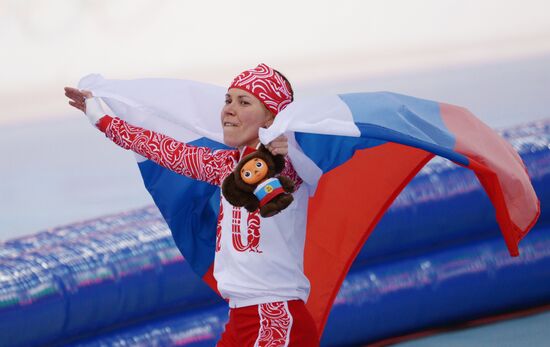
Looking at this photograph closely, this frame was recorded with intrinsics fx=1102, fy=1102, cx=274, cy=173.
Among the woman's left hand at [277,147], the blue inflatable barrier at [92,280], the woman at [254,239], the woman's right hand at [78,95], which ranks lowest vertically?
the blue inflatable barrier at [92,280]

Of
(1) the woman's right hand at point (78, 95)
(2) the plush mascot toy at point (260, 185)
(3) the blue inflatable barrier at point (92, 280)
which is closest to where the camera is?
(2) the plush mascot toy at point (260, 185)

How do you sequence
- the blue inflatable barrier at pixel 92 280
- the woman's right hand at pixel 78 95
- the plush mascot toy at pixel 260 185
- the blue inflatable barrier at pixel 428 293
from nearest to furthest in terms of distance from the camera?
the plush mascot toy at pixel 260 185, the woman's right hand at pixel 78 95, the blue inflatable barrier at pixel 92 280, the blue inflatable barrier at pixel 428 293

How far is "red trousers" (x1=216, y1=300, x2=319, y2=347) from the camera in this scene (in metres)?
2.53

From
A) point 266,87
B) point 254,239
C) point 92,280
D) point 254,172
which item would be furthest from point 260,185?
point 92,280

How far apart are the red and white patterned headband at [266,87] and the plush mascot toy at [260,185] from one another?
230mm

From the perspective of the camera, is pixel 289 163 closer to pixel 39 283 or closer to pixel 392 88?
pixel 39 283

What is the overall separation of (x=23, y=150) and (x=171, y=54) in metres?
1.37

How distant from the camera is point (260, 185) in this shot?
236cm

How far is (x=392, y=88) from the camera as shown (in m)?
7.63

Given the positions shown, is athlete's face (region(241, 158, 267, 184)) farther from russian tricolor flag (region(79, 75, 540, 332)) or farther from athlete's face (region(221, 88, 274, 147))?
russian tricolor flag (region(79, 75, 540, 332))

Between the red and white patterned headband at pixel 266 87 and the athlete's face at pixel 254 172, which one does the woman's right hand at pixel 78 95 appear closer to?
the red and white patterned headband at pixel 266 87

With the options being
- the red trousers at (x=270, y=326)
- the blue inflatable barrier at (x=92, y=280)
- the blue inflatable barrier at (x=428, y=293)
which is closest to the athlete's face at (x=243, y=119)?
the red trousers at (x=270, y=326)

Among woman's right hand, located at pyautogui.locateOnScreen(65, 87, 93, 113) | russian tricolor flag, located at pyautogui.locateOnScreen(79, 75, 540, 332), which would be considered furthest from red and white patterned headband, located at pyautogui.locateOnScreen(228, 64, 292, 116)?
woman's right hand, located at pyautogui.locateOnScreen(65, 87, 93, 113)

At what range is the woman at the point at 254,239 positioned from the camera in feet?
8.33
